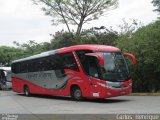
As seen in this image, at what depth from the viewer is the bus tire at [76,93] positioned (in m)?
22.6

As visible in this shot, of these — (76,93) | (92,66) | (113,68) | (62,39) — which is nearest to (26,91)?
(76,93)

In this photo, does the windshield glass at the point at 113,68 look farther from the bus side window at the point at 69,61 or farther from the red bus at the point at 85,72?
the bus side window at the point at 69,61

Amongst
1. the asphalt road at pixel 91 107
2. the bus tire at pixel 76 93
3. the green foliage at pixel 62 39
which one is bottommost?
the asphalt road at pixel 91 107

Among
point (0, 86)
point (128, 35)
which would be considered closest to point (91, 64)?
point (128, 35)

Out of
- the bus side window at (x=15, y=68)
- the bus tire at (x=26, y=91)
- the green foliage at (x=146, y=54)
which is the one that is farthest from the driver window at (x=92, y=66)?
the bus side window at (x=15, y=68)

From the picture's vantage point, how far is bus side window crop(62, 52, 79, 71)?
22.7m

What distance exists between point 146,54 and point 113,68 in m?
8.77

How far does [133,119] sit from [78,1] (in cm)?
4075

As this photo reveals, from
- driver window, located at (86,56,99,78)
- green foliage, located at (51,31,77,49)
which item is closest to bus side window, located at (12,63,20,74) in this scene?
driver window, located at (86,56,99,78)

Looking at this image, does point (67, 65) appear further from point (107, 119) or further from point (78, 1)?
point (78, 1)

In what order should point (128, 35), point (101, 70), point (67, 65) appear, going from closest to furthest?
point (101, 70)
point (67, 65)
point (128, 35)

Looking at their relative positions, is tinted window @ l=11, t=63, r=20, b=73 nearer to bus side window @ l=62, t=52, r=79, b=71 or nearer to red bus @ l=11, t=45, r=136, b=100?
red bus @ l=11, t=45, r=136, b=100

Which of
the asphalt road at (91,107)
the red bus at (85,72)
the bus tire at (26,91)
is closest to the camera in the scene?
the asphalt road at (91,107)

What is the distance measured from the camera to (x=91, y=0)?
5322 centimetres
